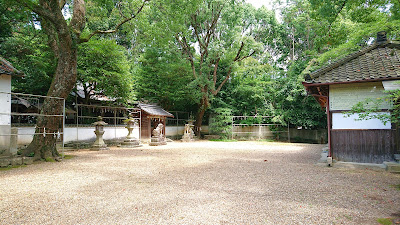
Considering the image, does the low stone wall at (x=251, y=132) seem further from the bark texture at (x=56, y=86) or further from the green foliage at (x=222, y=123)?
the bark texture at (x=56, y=86)

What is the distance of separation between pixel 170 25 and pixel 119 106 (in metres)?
6.92

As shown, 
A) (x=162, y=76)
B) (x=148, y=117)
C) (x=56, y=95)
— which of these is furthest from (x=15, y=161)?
(x=162, y=76)

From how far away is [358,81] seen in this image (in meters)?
6.98

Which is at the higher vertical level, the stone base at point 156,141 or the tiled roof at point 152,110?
the tiled roof at point 152,110

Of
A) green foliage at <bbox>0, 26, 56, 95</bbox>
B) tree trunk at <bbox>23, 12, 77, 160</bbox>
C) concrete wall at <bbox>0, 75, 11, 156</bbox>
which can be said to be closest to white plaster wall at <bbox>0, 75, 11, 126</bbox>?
concrete wall at <bbox>0, 75, 11, 156</bbox>

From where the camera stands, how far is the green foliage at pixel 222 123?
20528 mm

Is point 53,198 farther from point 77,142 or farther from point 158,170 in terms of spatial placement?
point 77,142

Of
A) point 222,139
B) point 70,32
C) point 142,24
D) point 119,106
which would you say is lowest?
point 222,139

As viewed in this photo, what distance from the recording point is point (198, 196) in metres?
4.53

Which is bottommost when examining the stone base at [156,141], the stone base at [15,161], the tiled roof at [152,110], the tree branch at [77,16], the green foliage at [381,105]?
the stone base at [156,141]

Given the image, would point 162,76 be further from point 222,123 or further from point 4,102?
point 4,102

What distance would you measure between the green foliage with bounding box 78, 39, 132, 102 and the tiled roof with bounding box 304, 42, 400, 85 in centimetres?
1021

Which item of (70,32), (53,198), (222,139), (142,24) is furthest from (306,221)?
(222,139)

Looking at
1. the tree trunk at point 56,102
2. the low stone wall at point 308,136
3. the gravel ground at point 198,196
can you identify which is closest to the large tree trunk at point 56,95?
the tree trunk at point 56,102
